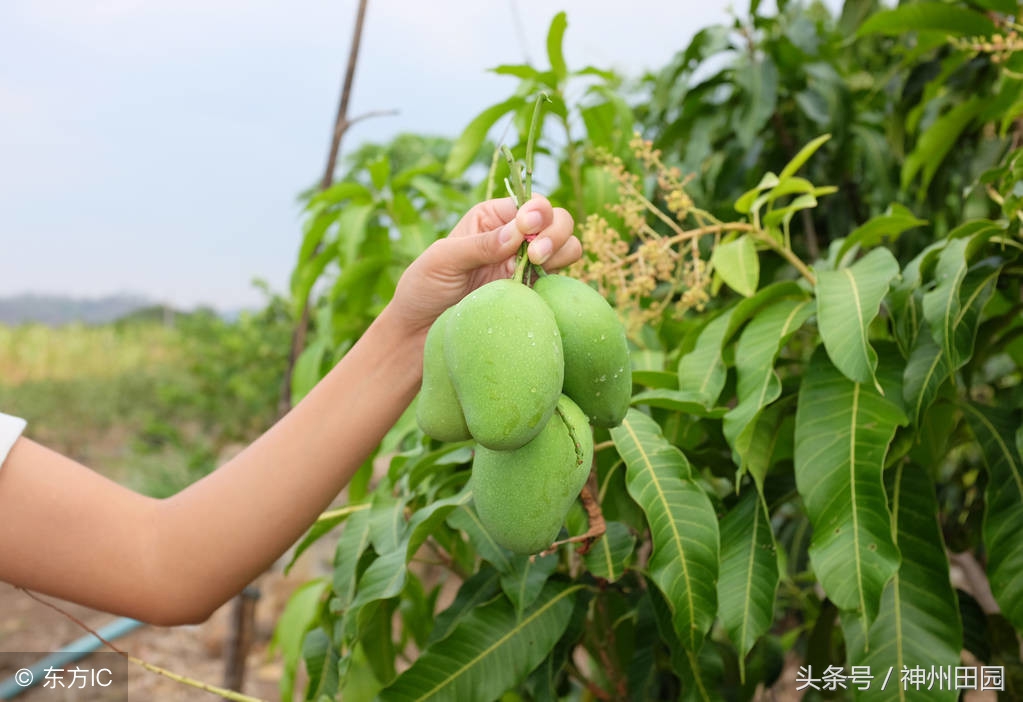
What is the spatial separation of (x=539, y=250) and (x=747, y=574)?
1.48ft

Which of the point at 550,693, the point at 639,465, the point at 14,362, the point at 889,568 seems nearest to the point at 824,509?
the point at 889,568

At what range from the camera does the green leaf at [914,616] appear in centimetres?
78

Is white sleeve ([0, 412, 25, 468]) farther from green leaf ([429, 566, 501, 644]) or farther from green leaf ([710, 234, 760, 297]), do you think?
green leaf ([710, 234, 760, 297])

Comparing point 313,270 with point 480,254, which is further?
point 313,270

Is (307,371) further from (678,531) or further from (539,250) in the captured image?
(539,250)

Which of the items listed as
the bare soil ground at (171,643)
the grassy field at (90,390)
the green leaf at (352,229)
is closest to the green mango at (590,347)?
the green leaf at (352,229)

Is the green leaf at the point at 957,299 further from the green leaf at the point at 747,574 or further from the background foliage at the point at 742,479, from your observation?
the green leaf at the point at 747,574

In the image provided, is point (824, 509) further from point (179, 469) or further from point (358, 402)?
point (179, 469)

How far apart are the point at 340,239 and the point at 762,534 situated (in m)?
1.04

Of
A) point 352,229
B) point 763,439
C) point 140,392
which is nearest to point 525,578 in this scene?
point 763,439

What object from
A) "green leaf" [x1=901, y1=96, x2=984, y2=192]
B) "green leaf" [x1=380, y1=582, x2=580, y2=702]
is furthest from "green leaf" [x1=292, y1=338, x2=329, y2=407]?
"green leaf" [x1=901, y1=96, x2=984, y2=192]

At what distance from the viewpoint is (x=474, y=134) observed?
4.43 feet

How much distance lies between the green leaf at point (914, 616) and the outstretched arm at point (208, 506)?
0.51 meters

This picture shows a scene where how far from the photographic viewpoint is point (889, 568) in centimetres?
74
